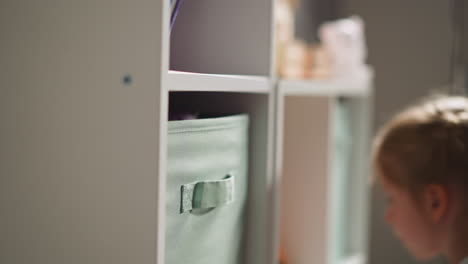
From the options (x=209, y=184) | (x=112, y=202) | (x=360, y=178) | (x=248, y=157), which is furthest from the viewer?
(x=360, y=178)

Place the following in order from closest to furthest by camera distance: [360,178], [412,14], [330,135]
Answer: [330,135]
[360,178]
[412,14]

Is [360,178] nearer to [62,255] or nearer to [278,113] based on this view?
[278,113]

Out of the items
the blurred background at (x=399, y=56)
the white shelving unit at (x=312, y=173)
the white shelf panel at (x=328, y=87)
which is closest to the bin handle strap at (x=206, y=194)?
the white shelf panel at (x=328, y=87)

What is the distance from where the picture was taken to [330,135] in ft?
4.03

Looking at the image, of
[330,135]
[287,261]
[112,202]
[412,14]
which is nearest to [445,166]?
[330,135]

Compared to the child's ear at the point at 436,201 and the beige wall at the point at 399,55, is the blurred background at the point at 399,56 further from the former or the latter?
the child's ear at the point at 436,201

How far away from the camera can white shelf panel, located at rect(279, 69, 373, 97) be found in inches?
38.1

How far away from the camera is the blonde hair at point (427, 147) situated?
981 millimetres

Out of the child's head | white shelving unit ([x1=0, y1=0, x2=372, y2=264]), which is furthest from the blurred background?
white shelving unit ([x1=0, y1=0, x2=372, y2=264])

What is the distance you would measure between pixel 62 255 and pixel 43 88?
20 cm

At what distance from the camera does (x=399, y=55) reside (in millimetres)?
1857

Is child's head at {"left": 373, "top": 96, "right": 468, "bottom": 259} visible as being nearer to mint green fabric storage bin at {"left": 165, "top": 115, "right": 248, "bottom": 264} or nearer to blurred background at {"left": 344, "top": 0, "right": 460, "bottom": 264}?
mint green fabric storage bin at {"left": 165, "top": 115, "right": 248, "bottom": 264}

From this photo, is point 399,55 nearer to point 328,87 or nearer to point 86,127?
point 328,87

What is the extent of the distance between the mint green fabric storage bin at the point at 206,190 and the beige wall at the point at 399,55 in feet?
3.76
